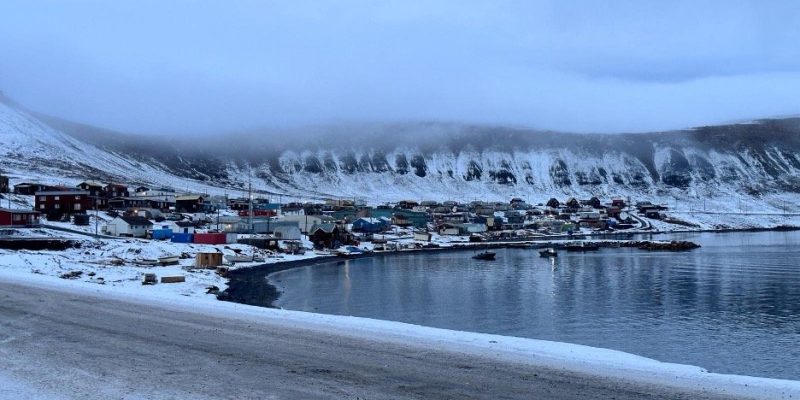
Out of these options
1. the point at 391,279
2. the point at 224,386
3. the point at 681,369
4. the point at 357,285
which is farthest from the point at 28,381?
the point at 391,279

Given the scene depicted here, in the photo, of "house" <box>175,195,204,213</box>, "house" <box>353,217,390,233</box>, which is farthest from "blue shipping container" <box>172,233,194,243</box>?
"house" <box>353,217,390,233</box>

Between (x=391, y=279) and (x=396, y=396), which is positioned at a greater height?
(x=396, y=396)

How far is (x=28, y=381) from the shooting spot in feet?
34.0

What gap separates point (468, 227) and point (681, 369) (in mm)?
104439

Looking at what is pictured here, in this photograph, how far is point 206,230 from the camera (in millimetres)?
77000

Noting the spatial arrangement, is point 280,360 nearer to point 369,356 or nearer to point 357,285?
point 369,356

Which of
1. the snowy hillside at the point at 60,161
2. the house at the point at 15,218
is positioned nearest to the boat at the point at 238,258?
the house at the point at 15,218

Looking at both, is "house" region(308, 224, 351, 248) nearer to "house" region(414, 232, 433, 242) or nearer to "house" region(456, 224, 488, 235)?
"house" region(414, 232, 433, 242)

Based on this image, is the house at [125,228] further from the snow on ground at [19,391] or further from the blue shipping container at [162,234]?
the snow on ground at [19,391]

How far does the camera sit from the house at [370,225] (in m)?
102

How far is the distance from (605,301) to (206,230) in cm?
5394

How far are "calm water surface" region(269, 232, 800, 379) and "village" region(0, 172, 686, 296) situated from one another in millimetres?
7653

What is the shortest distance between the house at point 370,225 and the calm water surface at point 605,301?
36.6m

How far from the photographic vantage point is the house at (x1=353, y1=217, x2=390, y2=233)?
336 ft
